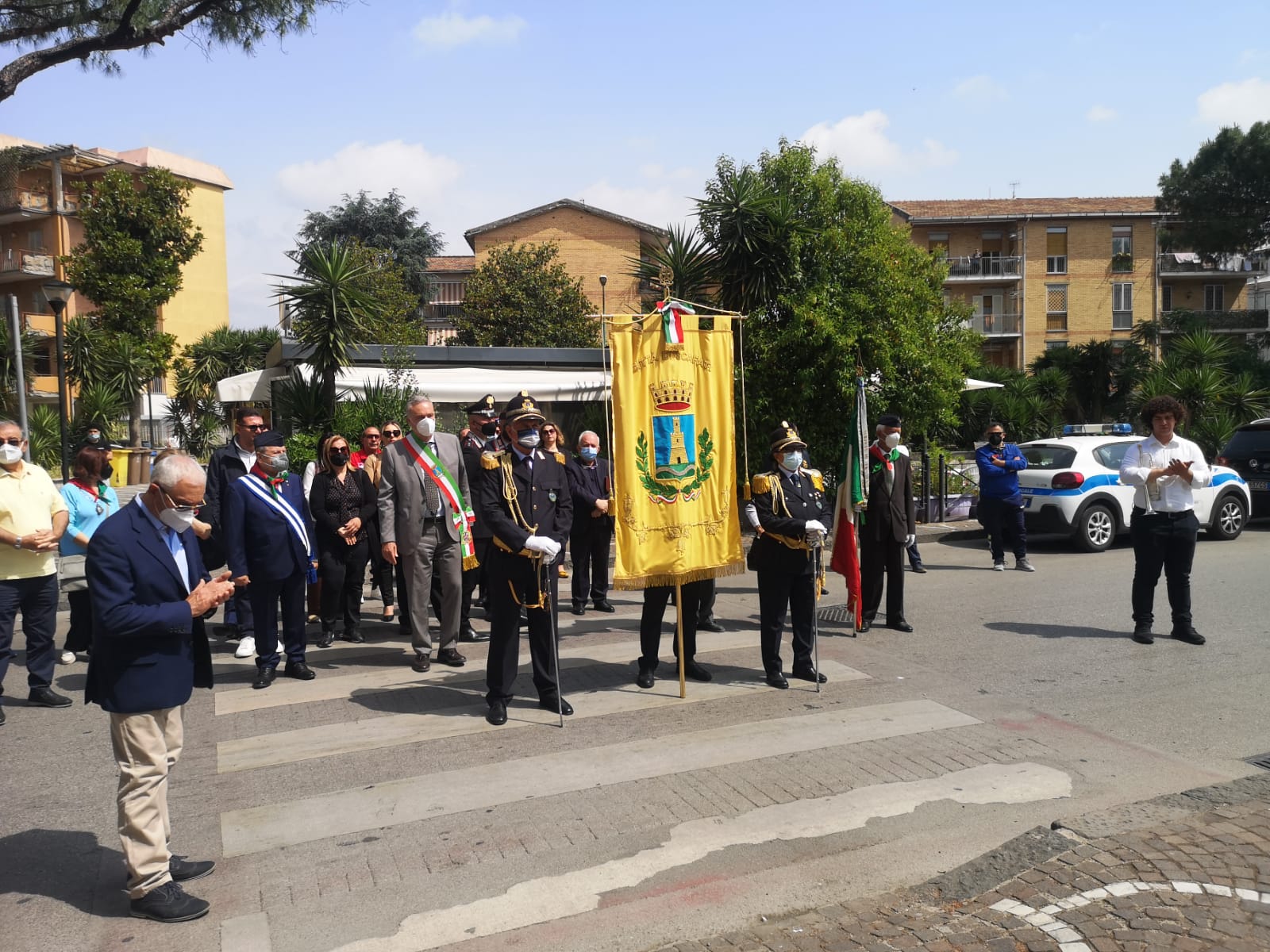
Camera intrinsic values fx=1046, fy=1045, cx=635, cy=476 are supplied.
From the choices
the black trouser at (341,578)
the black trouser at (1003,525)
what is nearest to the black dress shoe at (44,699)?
the black trouser at (341,578)

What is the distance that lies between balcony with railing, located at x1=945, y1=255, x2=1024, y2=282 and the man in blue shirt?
41831 mm

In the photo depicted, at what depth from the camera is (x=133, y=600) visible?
4316mm

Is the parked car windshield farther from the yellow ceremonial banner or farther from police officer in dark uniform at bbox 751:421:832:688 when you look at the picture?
the yellow ceremonial banner

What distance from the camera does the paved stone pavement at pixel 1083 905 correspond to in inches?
157

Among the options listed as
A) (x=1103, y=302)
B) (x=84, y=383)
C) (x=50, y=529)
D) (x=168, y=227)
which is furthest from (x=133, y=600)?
(x=1103, y=302)

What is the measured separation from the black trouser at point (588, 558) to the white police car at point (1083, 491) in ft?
22.9

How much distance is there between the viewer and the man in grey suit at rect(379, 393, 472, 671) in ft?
27.6

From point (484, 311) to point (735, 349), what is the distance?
833 inches

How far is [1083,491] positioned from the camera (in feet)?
47.6

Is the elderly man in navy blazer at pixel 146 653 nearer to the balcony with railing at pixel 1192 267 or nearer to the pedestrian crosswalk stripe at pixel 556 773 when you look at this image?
the pedestrian crosswalk stripe at pixel 556 773

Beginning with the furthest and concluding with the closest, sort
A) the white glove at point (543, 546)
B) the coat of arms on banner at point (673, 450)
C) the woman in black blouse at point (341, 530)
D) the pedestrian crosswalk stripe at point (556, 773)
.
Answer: the woman in black blouse at point (341, 530) → the coat of arms on banner at point (673, 450) → the white glove at point (543, 546) → the pedestrian crosswalk stripe at point (556, 773)

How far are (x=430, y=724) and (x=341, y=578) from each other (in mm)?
3183

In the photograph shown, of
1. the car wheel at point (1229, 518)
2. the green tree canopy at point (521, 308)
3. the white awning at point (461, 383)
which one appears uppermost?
the green tree canopy at point (521, 308)

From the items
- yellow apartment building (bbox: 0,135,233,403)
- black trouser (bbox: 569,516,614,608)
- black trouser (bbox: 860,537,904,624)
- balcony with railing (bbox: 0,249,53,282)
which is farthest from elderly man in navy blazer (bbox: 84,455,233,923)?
balcony with railing (bbox: 0,249,53,282)
